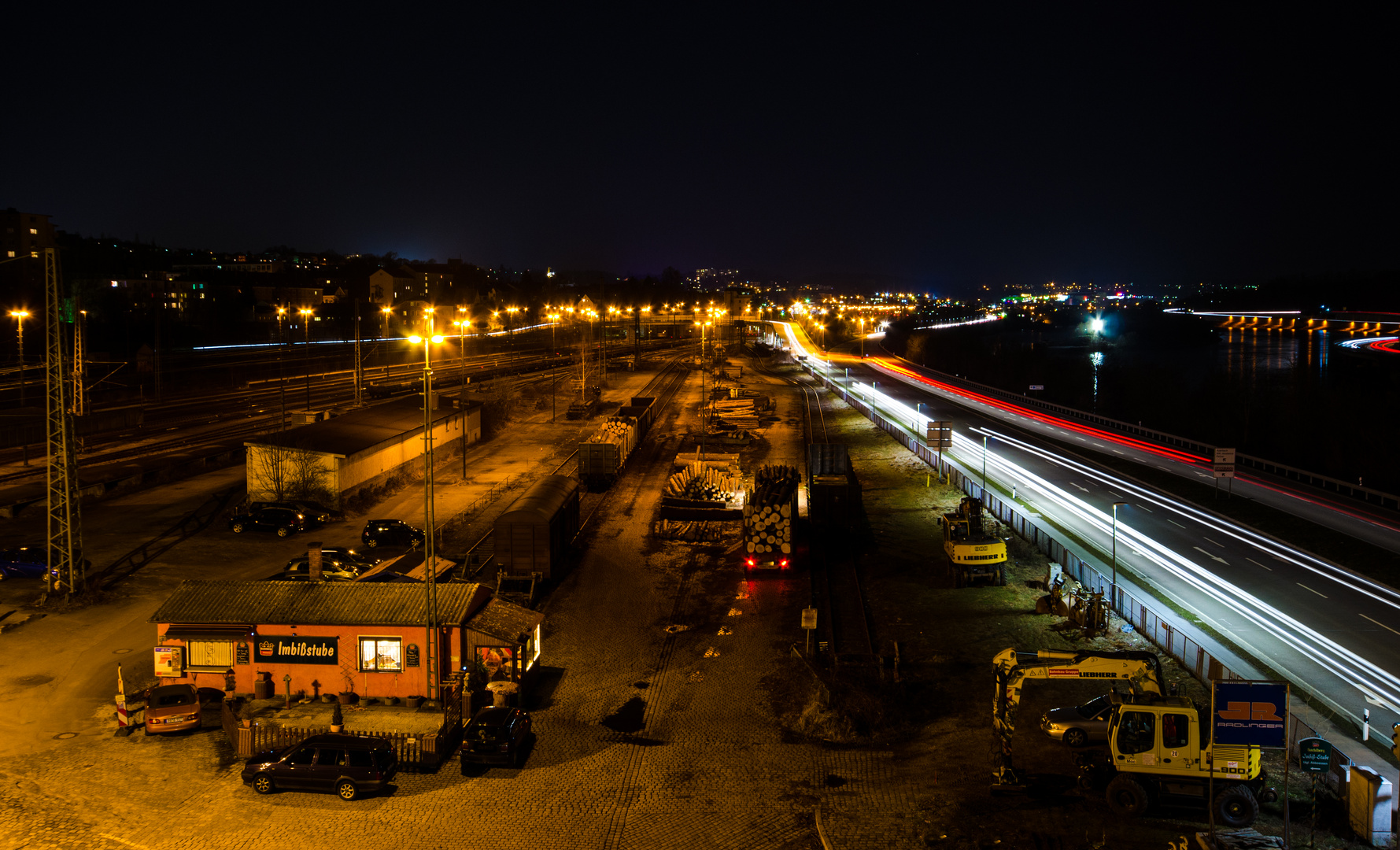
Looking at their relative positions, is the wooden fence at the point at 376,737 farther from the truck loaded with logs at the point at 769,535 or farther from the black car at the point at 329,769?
the truck loaded with logs at the point at 769,535

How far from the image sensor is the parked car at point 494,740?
1509 centimetres

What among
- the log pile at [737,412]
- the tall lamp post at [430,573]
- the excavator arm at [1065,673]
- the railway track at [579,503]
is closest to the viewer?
the excavator arm at [1065,673]

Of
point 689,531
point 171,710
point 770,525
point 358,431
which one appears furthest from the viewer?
point 358,431

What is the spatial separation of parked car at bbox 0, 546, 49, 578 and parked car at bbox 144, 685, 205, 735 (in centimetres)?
1119

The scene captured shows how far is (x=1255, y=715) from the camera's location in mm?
11672

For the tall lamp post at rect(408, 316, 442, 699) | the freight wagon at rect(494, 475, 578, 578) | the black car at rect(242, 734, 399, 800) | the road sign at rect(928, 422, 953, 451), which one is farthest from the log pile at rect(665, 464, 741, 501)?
the black car at rect(242, 734, 399, 800)

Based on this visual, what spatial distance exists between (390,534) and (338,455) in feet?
19.8

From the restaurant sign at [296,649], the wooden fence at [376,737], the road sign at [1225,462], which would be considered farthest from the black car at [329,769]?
the road sign at [1225,462]

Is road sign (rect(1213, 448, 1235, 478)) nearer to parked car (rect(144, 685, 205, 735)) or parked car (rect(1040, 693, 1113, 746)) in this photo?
parked car (rect(1040, 693, 1113, 746))

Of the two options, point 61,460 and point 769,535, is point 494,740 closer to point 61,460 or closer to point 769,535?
point 769,535

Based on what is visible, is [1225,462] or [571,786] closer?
[571,786]

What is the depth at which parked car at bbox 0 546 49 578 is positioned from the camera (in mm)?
24734

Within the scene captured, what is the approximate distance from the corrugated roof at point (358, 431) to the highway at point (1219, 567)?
2548 centimetres

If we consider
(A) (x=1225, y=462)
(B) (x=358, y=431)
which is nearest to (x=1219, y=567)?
(A) (x=1225, y=462)
